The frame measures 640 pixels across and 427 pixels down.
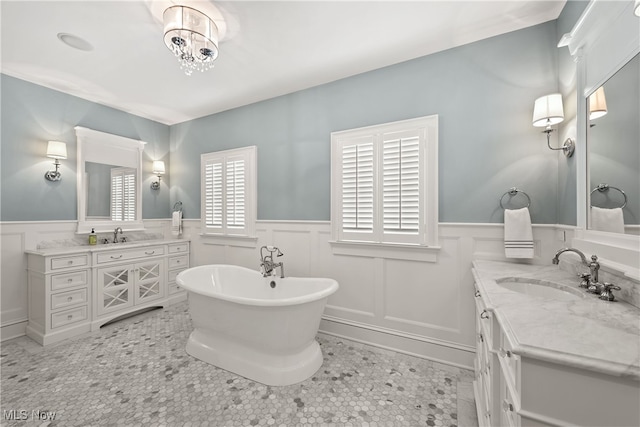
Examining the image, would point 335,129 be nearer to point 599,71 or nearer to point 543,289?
point 599,71

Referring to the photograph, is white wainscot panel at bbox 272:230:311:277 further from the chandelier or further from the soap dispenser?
the soap dispenser

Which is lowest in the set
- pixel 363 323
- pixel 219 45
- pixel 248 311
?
→ pixel 363 323

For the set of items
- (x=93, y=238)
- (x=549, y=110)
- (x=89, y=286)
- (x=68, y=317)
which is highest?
(x=549, y=110)

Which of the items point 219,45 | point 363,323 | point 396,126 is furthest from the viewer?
point 363,323

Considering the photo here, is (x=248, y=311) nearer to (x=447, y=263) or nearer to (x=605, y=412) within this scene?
(x=447, y=263)

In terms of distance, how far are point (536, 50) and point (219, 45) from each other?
8.61ft

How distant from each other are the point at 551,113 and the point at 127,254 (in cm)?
449

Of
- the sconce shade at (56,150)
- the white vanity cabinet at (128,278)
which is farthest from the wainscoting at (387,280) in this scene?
the sconce shade at (56,150)

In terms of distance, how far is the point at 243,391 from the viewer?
1.99 meters

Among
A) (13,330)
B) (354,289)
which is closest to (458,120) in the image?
(354,289)

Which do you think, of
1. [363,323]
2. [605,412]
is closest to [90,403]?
[363,323]

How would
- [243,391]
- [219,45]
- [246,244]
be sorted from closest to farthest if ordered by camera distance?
1. [243,391]
2. [219,45]
3. [246,244]

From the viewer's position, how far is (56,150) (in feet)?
9.78

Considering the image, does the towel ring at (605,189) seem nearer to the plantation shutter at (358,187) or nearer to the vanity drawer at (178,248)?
the plantation shutter at (358,187)
